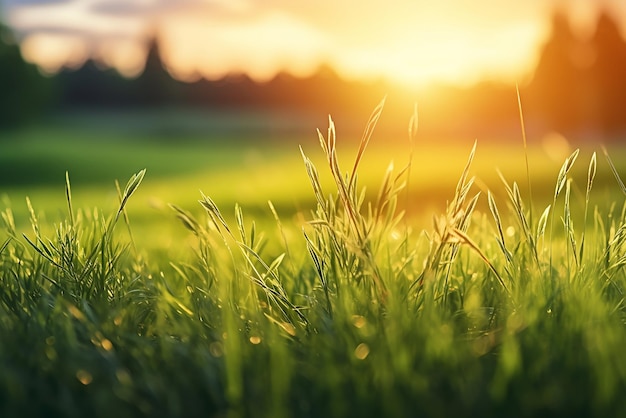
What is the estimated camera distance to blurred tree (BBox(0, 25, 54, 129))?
3272cm

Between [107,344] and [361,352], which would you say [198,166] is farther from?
[361,352]

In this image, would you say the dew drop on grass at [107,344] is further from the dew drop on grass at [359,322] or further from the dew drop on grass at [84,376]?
the dew drop on grass at [359,322]

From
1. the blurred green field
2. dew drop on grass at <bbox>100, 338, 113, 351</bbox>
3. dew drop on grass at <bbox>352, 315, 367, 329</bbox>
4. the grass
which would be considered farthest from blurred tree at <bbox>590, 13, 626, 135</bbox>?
dew drop on grass at <bbox>100, 338, 113, 351</bbox>

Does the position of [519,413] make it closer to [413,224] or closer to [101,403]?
[101,403]

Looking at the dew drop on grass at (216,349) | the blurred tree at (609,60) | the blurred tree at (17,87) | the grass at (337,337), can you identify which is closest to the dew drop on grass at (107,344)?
the grass at (337,337)

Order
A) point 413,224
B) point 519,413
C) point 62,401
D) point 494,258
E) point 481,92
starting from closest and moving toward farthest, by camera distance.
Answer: point 519,413 → point 62,401 → point 494,258 → point 413,224 → point 481,92

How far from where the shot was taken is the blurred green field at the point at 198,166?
11.7m

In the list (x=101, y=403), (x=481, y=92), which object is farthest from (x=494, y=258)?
(x=481, y=92)

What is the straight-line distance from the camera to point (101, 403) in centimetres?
114

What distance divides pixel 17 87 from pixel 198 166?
426 inches

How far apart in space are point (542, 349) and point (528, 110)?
49.4 meters

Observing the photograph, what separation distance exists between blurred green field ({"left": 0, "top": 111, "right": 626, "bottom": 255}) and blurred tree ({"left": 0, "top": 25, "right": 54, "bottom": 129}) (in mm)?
984

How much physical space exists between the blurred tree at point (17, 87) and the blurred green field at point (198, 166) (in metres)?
0.98

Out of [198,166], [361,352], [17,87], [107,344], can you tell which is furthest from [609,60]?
[107,344]
